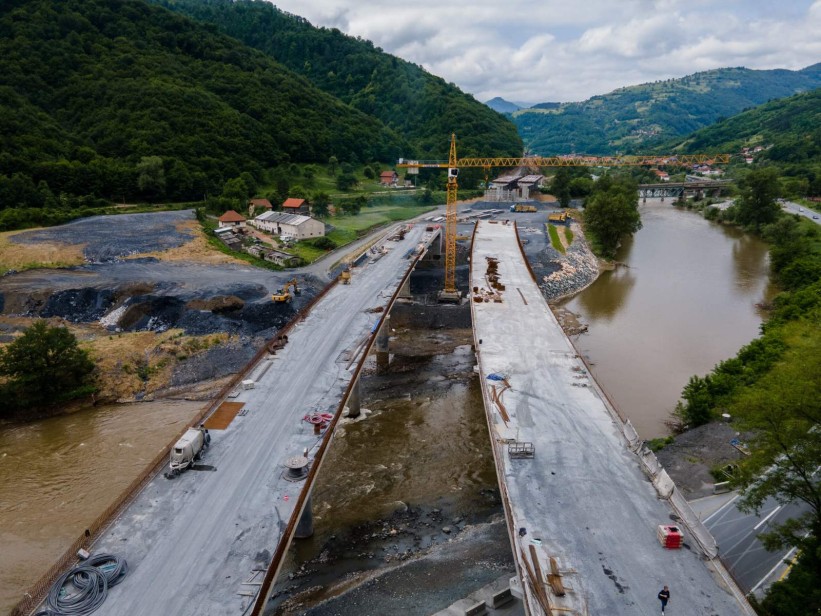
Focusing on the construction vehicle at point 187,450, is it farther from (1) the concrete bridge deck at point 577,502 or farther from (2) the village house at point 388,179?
(2) the village house at point 388,179

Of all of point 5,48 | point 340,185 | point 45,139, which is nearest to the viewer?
point 45,139

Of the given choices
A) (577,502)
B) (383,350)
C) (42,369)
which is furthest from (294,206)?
(577,502)

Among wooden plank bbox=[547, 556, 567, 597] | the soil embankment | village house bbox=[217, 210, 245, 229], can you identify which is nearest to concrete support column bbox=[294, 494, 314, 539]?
wooden plank bbox=[547, 556, 567, 597]

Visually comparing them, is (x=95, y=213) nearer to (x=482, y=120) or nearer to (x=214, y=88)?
(x=214, y=88)

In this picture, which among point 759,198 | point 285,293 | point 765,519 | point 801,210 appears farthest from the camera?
point 801,210

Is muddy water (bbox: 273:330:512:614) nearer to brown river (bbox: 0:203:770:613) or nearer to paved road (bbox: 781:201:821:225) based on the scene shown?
brown river (bbox: 0:203:770:613)

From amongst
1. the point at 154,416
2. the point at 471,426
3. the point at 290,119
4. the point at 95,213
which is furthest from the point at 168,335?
the point at 290,119

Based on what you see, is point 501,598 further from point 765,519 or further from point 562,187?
point 562,187
